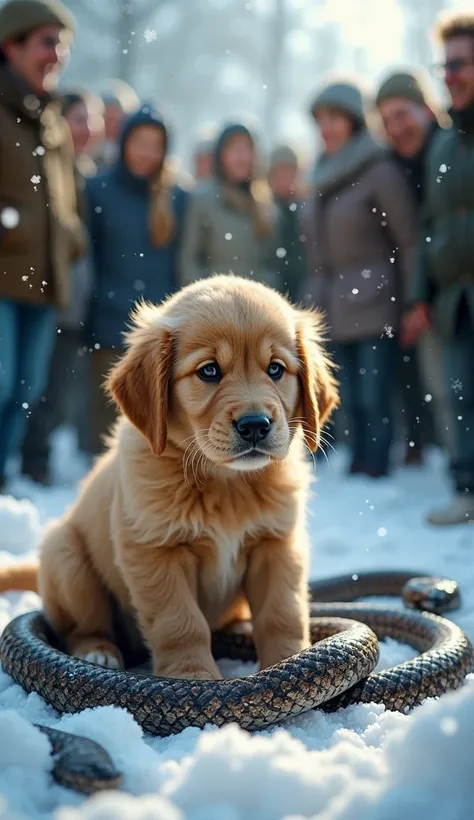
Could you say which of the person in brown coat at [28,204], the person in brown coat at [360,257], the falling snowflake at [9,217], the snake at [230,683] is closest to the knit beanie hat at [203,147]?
the person in brown coat at [360,257]

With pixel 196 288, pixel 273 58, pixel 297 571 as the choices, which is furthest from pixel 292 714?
pixel 273 58

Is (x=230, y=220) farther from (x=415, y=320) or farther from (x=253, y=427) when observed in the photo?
(x=253, y=427)

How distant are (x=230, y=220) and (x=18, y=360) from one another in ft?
8.44

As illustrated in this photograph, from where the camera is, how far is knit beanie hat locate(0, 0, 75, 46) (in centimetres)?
618

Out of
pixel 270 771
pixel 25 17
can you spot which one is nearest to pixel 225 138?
pixel 25 17

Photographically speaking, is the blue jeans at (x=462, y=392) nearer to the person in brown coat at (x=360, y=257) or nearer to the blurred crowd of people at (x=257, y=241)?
the blurred crowd of people at (x=257, y=241)

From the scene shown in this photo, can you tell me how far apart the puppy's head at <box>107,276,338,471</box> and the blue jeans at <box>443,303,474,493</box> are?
305cm

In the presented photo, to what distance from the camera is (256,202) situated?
8.30 meters

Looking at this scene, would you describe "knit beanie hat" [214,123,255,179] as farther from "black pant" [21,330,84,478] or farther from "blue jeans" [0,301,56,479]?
"blue jeans" [0,301,56,479]

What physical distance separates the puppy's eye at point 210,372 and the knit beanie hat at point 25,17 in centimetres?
417

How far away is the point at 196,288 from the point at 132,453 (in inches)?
27.7

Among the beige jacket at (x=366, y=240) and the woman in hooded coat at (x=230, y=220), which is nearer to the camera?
the beige jacket at (x=366, y=240)

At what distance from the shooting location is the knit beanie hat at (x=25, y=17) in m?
6.18

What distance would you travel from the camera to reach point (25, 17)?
6.18 meters
